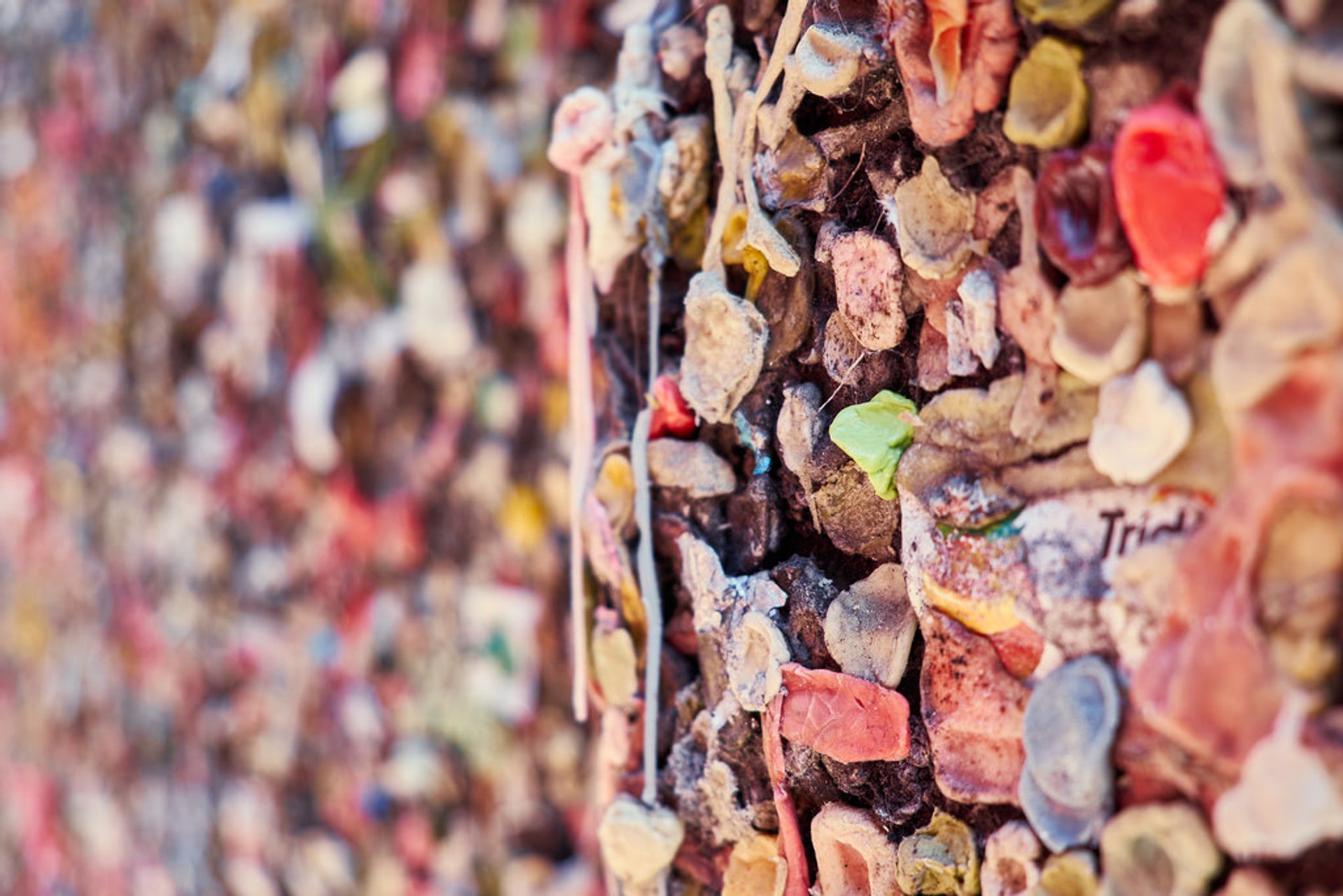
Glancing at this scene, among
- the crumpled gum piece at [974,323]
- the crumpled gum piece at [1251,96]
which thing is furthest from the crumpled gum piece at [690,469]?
the crumpled gum piece at [1251,96]

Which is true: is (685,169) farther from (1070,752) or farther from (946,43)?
(1070,752)

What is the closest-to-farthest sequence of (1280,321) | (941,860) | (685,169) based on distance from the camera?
(1280,321) < (941,860) < (685,169)

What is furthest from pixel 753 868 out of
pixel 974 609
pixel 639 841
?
pixel 974 609

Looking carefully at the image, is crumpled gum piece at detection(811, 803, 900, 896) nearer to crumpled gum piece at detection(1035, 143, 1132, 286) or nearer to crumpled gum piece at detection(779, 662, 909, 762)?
crumpled gum piece at detection(779, 662, 909, 762)

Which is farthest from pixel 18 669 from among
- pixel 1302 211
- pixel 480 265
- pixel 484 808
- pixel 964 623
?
pixel 1302 211

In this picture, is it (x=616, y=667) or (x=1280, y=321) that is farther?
(x=616, y=667)

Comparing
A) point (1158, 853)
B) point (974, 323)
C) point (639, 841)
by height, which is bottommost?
point (639, 841)

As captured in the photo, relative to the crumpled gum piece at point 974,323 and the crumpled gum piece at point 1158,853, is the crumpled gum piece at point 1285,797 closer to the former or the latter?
the crumpled gum piece at point 1158,853
